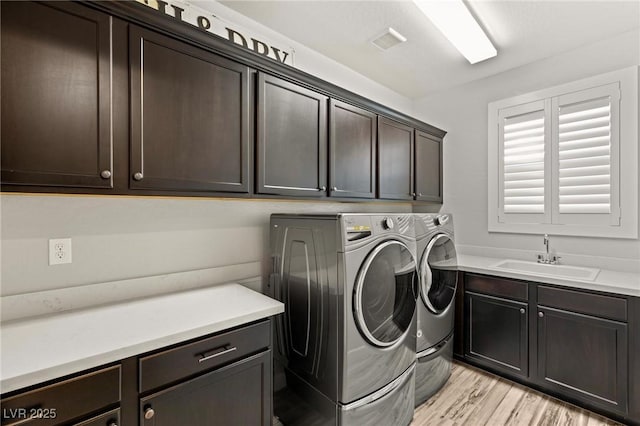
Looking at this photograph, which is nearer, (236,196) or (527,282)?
(236,196)

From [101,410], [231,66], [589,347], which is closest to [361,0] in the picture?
[231,66]

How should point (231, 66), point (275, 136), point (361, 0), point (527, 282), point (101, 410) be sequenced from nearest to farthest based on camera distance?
1. point (101, 410)
2. point (231, 66)
3. point (275, 136)
4. point (361, 0)
5. point (527, 282)

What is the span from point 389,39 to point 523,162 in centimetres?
171

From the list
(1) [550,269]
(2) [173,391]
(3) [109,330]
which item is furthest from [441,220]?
(3) [109,330]

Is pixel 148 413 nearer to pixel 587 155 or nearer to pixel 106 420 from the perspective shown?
pixel 106 420

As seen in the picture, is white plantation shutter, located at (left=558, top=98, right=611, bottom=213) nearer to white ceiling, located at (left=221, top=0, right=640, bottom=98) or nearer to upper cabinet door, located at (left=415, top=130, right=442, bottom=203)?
white ceiling, located at (left=221, top=0, right=640, bottom=98)

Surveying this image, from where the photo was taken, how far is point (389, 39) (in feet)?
7.88

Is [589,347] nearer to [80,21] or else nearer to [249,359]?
[249,359]

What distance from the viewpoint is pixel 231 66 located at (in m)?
1.63

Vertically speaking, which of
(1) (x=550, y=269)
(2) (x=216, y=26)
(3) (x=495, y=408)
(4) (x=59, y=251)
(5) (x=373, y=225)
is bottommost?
(3) (x=495, y=408)

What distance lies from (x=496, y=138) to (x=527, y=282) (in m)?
1.49

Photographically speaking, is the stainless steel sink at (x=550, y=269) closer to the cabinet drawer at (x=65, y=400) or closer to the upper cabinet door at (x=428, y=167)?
the upper cabinet door at (x=428, y=167)

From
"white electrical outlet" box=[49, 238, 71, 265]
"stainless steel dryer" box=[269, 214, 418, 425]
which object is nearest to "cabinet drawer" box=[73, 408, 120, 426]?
"white electrical outlet" box=[49, 238, 71, 265]

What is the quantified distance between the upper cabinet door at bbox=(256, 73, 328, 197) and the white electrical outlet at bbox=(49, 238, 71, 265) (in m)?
0.94
